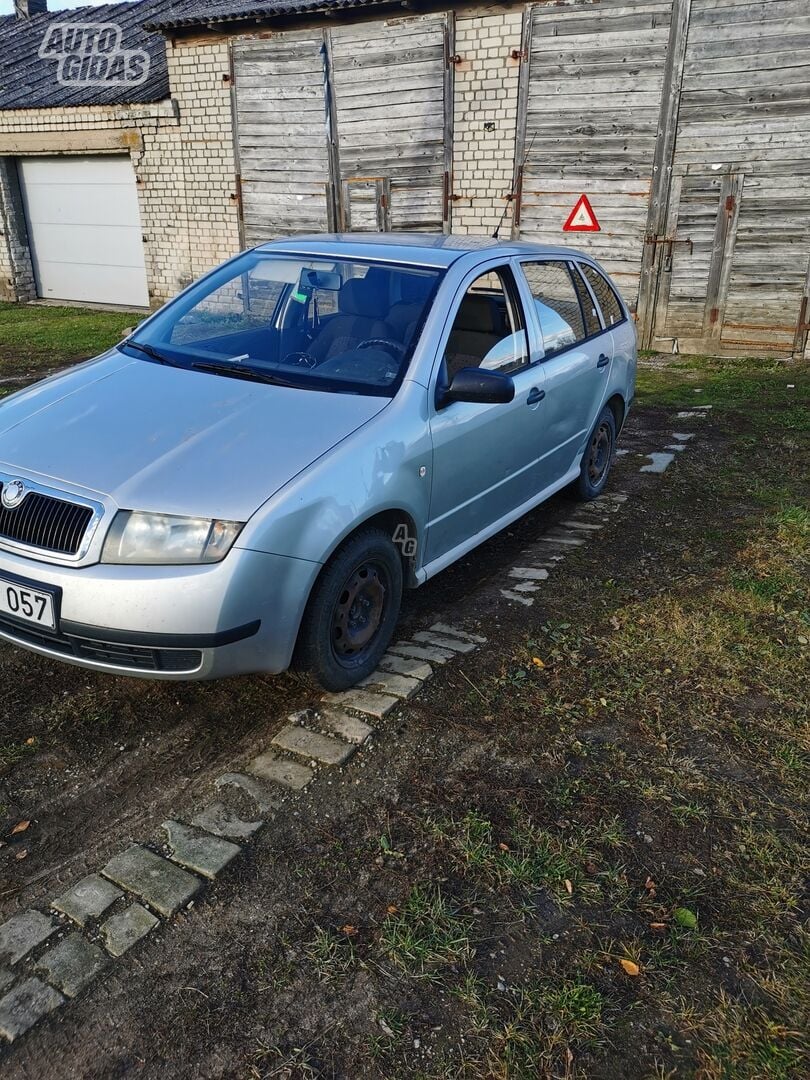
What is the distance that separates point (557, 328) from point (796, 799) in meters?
2.86

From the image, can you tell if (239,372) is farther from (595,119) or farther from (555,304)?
(595,119)

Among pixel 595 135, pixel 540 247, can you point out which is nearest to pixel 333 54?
pixel 595 135

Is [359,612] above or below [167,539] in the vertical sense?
below

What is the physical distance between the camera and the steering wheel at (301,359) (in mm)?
3580

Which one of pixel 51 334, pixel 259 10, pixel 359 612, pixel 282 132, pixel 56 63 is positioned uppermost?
pixel 259 10

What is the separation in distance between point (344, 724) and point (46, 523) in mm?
1315

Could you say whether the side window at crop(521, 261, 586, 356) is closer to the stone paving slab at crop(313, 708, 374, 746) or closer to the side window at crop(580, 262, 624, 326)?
the side window at crop(580, 262, 624, 326)

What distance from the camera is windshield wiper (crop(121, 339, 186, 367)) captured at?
3.64m

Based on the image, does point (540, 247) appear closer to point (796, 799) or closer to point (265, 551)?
point (265, 551)

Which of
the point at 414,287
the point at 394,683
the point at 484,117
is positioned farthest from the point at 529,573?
the point at 484,117

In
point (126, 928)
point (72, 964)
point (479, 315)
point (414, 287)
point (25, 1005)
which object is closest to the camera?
point (25, 1005)

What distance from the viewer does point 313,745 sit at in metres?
3.03

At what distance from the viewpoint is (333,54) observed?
40.0 ft

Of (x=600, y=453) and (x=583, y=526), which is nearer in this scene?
Answer: (x=583, y=526)
